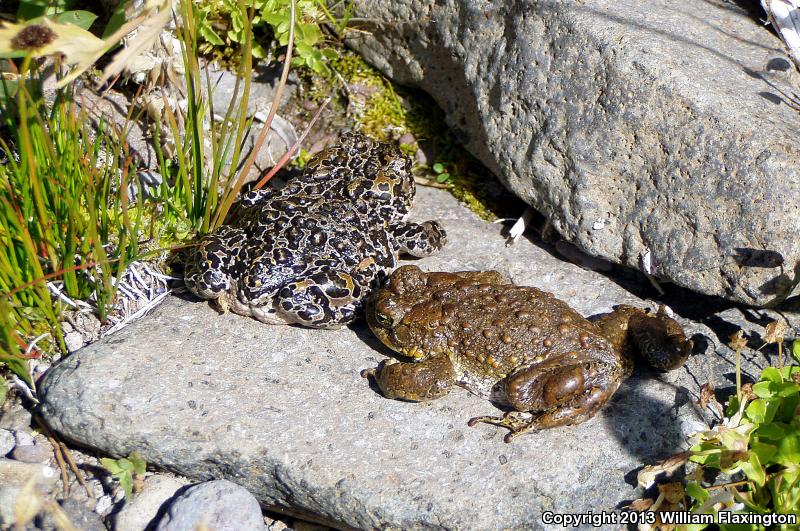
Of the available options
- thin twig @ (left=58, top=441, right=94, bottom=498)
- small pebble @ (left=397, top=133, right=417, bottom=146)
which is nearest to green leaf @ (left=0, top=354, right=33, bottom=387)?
thin twig @ (left=58, top=441, right=94, bottom=498)

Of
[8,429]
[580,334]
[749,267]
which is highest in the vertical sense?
[749,267]

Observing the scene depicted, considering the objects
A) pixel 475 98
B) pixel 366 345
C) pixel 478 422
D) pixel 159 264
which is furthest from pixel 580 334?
pixel 159 264

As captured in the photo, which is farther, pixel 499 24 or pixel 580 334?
pixel 499 24

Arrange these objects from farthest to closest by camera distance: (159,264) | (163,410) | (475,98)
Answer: (475,98), (159,264), (163,410)

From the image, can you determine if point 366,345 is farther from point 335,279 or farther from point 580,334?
point 580,334

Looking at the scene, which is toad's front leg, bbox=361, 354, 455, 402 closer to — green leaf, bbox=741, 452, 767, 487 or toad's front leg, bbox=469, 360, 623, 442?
toad's front leg, bbox=469, 360, 623, 442

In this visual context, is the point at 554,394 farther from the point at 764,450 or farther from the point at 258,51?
the point at 258,51

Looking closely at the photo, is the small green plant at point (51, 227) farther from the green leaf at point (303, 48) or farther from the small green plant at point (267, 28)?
the green leaf at point (303, 48)

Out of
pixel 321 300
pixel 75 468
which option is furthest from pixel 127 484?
pixel 321 300
